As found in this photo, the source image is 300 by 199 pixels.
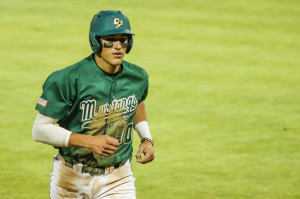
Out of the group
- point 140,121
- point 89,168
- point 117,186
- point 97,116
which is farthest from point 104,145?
point 140,121

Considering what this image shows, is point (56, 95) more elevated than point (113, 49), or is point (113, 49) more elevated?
point (113, 49)

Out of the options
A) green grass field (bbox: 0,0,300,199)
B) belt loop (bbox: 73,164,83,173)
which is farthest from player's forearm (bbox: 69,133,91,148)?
green grass field (bbox: 0,0,300,199)

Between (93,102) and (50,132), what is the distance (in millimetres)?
391

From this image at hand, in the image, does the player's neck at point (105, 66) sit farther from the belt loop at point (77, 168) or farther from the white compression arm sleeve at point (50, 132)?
the belt loop at point (77, 168)

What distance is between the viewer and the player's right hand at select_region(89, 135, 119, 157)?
16.9ft

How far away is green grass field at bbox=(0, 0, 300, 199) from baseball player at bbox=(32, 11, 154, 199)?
7.82 feet

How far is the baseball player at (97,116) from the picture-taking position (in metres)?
5.37

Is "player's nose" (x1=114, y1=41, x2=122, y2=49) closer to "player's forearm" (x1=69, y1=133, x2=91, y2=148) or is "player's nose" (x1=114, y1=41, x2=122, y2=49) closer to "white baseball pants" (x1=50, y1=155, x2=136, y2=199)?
"player's forearm" (x1=69, y1=133, x2=91, y2=148)

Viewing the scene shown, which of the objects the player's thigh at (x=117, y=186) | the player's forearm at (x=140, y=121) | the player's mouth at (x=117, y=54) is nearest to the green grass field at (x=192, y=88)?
the player's forearm at (x=140, y=121)

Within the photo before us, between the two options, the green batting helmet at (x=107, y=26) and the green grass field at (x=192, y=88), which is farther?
the green grass field at (x=192, y=88)

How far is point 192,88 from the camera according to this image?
39.7 ft

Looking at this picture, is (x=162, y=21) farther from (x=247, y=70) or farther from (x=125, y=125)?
(x=125, y=125)

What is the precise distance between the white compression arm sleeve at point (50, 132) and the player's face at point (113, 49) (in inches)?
23.0

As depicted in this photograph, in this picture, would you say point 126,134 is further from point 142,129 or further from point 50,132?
point 50,132
